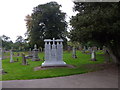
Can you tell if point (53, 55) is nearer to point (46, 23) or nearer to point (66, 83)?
point (66, 83)

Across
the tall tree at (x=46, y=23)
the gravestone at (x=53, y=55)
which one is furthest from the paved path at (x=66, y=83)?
the tall tree at (x=46, y=23)

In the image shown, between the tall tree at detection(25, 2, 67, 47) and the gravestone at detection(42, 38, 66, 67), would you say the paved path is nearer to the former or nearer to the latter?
the gravestone at detection(42, 38, 66, 67)

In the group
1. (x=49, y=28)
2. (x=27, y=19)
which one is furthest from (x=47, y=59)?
(x=27, y=19)

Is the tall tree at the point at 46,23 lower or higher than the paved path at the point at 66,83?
higher

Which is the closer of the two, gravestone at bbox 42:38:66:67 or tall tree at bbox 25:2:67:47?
gravestone at bbox 42:38:66:67

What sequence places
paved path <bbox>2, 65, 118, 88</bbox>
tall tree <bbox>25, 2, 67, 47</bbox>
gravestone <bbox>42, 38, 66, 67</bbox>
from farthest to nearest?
1. tall tree <bbox>25, 2, 67, 47</bbox>
2. gravestone <bbox>42, 38, 66, 67</bbox>
3. paved path <bbox>2, 65, 118, 88</bbox>

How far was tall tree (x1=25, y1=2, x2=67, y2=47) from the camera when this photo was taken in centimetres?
3578

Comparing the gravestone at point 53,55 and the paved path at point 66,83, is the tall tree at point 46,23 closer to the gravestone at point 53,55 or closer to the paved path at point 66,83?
the gravestone at point 53,55

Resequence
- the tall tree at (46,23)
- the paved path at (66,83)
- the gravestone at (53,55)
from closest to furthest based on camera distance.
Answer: the paved path at (66,83) < the gravestone at (53,55) < the tall tree at (46,23)

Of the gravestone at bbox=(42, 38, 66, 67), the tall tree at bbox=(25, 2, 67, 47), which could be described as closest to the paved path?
the gravestone at bbox=(42, 38, 66, 67)

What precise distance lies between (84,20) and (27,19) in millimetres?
41427

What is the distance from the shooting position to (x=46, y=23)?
3778cm

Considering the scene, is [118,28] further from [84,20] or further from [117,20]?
[84,20]

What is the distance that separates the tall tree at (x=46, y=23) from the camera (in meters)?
35.8
